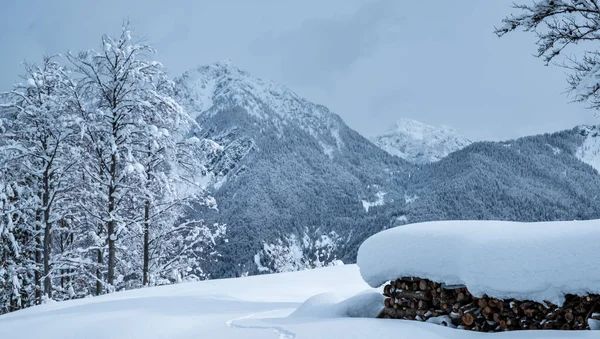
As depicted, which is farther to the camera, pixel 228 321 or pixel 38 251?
pixel 38 251

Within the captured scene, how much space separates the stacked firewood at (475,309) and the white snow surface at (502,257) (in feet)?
0.37

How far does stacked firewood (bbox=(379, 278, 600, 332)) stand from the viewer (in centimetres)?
399

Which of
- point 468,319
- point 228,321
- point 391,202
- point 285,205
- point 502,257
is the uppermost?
point 285,205

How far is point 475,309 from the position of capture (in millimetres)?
4430

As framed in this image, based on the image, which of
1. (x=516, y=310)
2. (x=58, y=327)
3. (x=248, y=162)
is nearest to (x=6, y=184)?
(x=58, y=327)

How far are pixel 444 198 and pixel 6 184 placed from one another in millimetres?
112194

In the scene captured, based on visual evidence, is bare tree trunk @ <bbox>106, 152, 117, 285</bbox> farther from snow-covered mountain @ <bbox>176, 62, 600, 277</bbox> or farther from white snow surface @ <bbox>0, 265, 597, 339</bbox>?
snow-covered mountain @ <bbox>176, 62, 600, 277</bbox>

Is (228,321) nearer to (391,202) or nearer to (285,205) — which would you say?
(285,205)

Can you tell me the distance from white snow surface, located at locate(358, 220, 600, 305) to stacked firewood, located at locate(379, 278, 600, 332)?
11cm

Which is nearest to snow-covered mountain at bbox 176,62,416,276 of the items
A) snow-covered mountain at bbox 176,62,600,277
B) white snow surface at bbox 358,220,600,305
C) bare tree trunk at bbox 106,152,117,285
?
snow-covered mountain at bbox 176,62,600,277

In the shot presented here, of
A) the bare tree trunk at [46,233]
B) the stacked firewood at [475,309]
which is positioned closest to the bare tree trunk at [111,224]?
the bare tree trunk at [46,233]

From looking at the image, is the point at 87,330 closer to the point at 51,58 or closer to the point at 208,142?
the point at 208,142

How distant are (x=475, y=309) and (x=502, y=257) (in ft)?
2.02

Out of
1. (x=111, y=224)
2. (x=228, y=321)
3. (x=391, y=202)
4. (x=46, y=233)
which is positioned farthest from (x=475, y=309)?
(x=391, y=202)
